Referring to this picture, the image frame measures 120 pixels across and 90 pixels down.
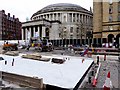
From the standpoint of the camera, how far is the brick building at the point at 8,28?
10185 cm

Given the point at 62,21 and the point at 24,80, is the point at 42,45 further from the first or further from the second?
the point at 62,21

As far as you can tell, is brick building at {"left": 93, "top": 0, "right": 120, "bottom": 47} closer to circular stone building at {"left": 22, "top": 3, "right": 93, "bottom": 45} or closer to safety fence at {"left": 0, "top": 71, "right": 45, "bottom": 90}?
circular stone building at {"left": 22, "top": 3, "right": 93, "bottom": 45}

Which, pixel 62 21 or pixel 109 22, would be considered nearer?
pixel 109 22

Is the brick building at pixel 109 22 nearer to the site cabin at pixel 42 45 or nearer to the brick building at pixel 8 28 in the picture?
the site cabin at pixel 42 45

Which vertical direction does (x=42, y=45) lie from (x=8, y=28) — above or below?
below

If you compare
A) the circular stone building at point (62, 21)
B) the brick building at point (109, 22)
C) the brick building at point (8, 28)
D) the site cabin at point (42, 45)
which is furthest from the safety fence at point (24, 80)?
the brick building at point (8, 28)

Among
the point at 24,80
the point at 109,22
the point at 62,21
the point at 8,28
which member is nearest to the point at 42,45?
the point at 109,22

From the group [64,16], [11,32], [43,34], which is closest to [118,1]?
[43,34]

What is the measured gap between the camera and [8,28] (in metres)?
111

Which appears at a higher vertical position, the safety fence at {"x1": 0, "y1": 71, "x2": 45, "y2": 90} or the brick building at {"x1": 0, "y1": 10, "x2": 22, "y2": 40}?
the brick building at {"x1": 0, "y1": 10, "x2": 22, "y2": 40}

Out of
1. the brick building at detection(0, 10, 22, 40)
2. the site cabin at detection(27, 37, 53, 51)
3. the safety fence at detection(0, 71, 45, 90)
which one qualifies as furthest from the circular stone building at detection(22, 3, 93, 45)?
the safety fence at detection(0, 71, 45, 90)

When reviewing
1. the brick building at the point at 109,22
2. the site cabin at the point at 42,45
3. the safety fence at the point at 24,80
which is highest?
the brick building at the point at 109,22

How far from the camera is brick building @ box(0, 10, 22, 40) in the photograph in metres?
102

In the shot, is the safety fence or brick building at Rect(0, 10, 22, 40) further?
brick building at Rect(0, 10, 22, 40)
